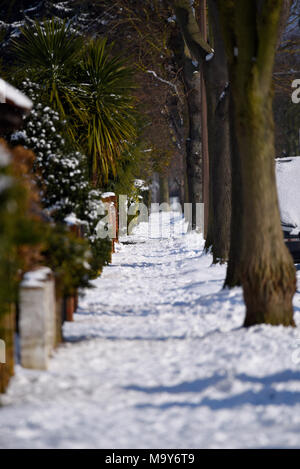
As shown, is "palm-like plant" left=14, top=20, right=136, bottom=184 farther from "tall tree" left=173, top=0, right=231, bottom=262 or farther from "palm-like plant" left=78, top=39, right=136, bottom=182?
"tall tree" left=173, top=0, right=231, bottom=262

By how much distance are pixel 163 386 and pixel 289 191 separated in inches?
327

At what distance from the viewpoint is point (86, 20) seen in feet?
83.0

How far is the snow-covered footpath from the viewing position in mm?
5109

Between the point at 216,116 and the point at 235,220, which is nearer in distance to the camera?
the point at 235,220

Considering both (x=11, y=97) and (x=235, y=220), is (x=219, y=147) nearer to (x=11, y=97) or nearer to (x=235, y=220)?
(x=235, y=220)

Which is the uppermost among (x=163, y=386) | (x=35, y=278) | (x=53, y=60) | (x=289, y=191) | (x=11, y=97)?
(x=53, y=60)

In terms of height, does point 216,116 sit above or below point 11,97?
above

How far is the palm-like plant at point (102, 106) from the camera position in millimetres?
16141

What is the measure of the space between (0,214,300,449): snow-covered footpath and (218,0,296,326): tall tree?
406 millimetres

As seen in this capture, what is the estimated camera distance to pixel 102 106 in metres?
16.2

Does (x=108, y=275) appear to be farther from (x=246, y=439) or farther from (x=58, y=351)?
(x=246, y=439)

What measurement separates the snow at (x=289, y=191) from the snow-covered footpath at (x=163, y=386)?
358 cm

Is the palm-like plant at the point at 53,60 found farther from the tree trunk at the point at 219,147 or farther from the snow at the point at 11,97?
the snow at the point at 11,97

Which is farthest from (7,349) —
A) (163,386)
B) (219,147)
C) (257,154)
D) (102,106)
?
(102,106)
